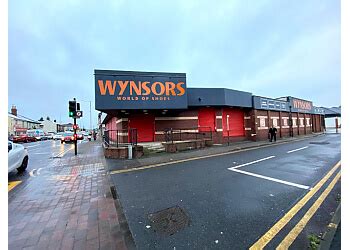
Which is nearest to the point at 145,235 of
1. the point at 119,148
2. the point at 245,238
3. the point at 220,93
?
the point at 245,238

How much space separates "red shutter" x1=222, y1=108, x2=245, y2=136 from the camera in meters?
17.2

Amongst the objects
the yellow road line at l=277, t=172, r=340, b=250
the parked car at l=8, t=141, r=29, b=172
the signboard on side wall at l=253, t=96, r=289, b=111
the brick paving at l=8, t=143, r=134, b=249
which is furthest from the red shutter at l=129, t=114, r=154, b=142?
the signboard on side wall at l=253, t=96, r=289, b=111

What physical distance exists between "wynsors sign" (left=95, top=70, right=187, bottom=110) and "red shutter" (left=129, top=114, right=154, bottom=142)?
2473mm

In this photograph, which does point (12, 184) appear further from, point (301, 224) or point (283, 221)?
point (301, 224)

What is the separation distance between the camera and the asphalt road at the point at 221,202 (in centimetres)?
275

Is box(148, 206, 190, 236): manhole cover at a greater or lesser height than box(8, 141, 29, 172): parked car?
lesser

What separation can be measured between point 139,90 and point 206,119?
7.40 meters

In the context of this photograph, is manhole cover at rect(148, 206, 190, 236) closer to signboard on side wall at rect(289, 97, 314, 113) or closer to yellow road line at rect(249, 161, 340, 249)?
yellow road line at rect(249, 161, 340, 249)

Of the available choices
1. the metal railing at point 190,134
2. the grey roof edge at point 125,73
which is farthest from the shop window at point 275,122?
the grey roof edge at point 125,73

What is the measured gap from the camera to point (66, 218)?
3.48 metres

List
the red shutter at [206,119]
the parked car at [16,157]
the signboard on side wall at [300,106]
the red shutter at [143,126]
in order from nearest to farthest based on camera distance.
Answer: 1. the parked car at [16,157]
2. the red shutter at [143,126]
3. the red shutter at [206,119]
4. the signboard on side wall at [300,106]

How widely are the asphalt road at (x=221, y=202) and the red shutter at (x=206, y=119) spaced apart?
28.4ft

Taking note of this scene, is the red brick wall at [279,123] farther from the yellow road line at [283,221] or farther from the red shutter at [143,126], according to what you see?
the yellow road line at [283,221]

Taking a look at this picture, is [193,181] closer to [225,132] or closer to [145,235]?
[145,235]
